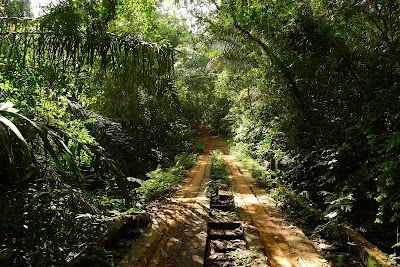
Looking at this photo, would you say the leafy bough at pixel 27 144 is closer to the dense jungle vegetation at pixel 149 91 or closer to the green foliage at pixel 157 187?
the dense jungle vegetation at pixel 149 91

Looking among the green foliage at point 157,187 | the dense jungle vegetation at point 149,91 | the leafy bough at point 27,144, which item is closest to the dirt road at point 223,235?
the green foliage at point 157,187

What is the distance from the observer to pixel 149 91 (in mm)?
7012

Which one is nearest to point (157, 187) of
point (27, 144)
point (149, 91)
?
point (149, 91)

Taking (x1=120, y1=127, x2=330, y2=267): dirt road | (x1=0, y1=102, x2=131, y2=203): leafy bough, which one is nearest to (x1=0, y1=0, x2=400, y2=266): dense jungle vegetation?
(x1=0, y1=102, x2=131, y2=203): leafy bough

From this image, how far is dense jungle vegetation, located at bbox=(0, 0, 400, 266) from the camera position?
3.02 metres

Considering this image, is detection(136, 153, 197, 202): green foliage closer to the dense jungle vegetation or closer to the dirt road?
the dense jungle vegetation

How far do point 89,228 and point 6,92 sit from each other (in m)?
2.25

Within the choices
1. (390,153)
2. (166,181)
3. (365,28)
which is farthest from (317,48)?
(166,181)

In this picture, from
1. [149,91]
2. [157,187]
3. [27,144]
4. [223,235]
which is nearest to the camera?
[27,144]

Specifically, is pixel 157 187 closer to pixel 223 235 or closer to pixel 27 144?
pixel 223 235

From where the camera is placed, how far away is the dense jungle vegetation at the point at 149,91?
3020mm

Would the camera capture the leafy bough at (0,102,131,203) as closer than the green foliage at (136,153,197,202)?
Yes

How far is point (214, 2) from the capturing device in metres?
9.10

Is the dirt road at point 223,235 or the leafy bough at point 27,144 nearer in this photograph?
the leafy bough at point 27,144
